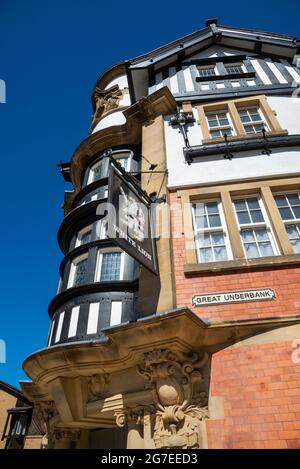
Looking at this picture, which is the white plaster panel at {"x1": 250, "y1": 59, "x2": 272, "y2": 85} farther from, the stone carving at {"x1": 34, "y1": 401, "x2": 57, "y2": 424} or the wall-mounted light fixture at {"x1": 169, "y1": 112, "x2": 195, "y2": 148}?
the stone carving at {"x1": 34, "y1": 401, "x2": 57, "y2": 424}

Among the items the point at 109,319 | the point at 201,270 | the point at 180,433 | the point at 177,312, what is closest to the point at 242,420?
the point at 180,433

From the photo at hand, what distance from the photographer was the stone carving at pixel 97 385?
6215 millimetres

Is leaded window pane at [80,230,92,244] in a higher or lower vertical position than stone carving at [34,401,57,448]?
higher

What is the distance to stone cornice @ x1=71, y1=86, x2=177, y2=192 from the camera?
1066cm

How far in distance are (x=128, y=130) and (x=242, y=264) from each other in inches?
292

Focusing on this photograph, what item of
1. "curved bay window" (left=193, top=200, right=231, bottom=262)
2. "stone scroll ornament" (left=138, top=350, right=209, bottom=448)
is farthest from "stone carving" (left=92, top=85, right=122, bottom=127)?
"stone scroll ornament" (left=138, top=350, right=209, bottom=448)

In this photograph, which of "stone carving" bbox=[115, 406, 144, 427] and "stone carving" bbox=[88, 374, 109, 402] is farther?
"stone carving" bbox=[88, 374, 109, 402]

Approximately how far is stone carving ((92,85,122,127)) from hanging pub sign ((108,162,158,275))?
393 inches

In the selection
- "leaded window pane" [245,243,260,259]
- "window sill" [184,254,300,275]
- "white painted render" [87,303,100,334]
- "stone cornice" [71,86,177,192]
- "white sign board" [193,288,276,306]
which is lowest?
"white sign board" [193,288,276,306]

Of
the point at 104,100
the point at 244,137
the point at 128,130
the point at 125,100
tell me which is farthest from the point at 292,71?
the point at 104,100

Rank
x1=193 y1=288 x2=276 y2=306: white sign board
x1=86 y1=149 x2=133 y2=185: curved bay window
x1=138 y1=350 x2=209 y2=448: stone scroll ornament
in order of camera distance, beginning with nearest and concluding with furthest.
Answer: x1=138 y1=350 x2=209 y2=448: stone scroll ornament, x1=193 y1=288 x2=276 y2=306: white sign board, x1=86 y1=149 x2=133 y2=185: curved bay window

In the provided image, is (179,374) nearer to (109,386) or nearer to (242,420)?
(242,420)

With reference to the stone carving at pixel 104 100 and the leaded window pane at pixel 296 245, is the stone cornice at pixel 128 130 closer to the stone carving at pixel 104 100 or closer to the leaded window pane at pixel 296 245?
the stone carving at pixel 104 100

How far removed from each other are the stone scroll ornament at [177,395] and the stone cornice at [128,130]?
8484 millimetres
